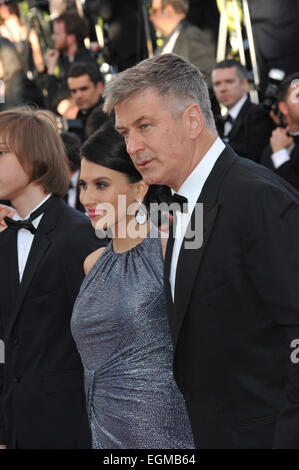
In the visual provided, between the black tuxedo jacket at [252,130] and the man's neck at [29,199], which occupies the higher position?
the black tuxedo jacket at [252,130]

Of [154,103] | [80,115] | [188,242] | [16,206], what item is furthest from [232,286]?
[80,115]

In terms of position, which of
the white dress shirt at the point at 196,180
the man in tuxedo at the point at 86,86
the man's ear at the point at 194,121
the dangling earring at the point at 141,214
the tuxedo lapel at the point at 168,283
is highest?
the man in tuxedo at the point at 86,86

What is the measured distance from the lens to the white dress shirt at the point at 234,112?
6199 millimetres

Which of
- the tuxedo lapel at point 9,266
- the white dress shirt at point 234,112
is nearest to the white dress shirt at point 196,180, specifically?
the tuxedo lapel at point 9,266

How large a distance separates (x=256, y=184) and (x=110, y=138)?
111cm

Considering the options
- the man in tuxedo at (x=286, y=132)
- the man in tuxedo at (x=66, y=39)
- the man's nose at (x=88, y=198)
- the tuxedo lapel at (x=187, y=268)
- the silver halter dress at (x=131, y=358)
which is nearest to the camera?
the tuxedo lapel at (x=187, y=268)

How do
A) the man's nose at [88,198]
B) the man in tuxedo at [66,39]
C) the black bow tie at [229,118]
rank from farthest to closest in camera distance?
the man in tuxedo at [66,39] < the black bow tie at [229,118] < the man's nose at [88,198]

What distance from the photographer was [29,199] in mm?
3260

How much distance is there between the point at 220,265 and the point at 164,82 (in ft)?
2.02

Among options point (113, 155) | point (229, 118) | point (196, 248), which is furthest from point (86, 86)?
point (196, 248)

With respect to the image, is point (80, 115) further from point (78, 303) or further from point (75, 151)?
point (78, 303)

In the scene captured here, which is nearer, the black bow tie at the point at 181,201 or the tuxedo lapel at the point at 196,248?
the tuxedo lapel at the point at 196,248

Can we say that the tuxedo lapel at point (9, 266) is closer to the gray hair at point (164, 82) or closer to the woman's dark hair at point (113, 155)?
the woman's dark hair at point (113, 155)

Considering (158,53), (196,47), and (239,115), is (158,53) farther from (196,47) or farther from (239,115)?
(239,115)
